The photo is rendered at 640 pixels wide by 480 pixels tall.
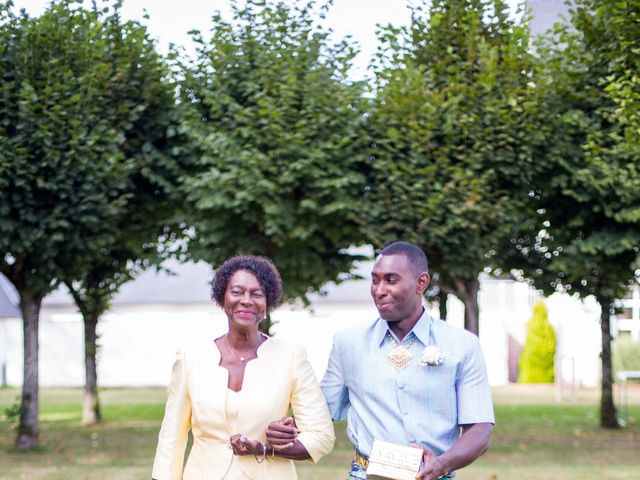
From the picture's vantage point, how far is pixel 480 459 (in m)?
15.0

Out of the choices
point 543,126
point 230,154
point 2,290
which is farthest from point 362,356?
point 2,290

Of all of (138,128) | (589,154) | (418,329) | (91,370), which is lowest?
(91,370)

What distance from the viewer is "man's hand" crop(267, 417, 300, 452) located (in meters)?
4.30

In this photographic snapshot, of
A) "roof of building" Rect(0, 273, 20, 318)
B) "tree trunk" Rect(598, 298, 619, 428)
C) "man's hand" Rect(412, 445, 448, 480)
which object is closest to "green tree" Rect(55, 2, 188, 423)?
"tree trunk" Rect(598, 298, 619, 428)

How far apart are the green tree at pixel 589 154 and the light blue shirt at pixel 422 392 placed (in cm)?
1022

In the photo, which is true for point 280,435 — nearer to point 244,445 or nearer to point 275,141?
point 244,445

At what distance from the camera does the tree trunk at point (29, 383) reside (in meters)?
15.7

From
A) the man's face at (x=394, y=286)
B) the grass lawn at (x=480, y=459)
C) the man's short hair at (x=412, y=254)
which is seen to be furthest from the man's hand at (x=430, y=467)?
the grass lawn at (x=480, y=459)

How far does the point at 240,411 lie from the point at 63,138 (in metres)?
10.3

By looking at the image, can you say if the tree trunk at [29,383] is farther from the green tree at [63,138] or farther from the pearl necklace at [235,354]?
the pearl necklace at [235,354]

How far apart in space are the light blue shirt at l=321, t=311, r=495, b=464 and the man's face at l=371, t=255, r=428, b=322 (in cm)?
13

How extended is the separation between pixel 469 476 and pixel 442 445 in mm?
8947

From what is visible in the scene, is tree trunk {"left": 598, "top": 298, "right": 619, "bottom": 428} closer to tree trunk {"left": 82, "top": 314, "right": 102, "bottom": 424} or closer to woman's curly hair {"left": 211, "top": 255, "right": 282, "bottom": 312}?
tree trunk {"left": 82, "top": 314, "right": 102, "bottom": 424}

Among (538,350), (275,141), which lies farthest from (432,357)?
(538,350)
